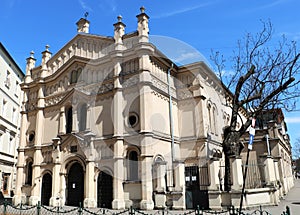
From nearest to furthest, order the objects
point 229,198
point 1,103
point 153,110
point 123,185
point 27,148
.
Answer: point 229,198 < point 123,185 < point 153,110 < point 27,148 < point 1,103

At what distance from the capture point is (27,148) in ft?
83.5

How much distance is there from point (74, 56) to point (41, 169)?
10178mm

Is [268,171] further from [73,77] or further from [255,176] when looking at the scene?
[73,77]

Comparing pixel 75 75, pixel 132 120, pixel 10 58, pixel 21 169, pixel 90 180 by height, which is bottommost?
pixel 90 180

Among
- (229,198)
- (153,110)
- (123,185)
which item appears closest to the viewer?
(229,198)

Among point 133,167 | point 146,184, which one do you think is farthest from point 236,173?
point 133,167

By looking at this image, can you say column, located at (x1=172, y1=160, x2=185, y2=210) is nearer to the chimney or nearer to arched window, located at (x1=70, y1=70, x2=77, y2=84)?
arched window, located at (x1=70, y1=70, x2=77, y2=84)

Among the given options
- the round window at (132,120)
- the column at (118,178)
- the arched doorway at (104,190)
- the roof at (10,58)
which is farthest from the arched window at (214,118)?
the roof at (10,58)

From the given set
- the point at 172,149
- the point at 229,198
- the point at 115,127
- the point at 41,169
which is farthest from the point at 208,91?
the point at 41,169

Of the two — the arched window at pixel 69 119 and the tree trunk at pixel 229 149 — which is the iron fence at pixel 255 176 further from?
the arched window at pixel 69 119

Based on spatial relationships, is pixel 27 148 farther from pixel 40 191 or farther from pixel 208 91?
pixel 208 91

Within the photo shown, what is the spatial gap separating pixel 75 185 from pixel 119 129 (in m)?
5.92

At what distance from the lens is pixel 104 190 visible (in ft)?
65.0

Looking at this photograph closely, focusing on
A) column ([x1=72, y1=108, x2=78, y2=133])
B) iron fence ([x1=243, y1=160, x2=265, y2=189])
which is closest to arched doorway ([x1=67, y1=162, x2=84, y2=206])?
column ([x1=72, y1=108, x2=78, y2=133])
